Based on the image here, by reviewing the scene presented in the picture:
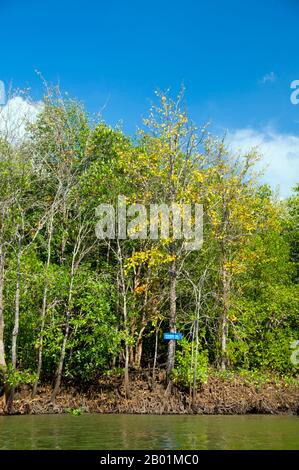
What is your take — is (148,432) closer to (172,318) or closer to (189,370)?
(189,370)

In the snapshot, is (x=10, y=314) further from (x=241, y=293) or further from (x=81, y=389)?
(x=241, y=293)

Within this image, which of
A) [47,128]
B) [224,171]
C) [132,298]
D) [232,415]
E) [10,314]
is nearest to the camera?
[232,415]

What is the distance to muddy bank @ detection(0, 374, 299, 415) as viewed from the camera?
23.3 metres

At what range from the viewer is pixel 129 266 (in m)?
25.1

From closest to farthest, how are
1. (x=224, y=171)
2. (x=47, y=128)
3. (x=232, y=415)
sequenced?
(x=232, y=415) < (x=224, y=171) < (x=47, y=128)

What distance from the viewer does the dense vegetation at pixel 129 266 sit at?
24.4 metres

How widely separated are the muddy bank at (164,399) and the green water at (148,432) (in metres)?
1.38

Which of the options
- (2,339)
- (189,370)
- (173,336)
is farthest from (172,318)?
(2,339)

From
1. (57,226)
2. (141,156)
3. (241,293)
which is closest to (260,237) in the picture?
(241,293)

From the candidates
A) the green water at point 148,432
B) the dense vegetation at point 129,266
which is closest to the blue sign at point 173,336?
the dense vegetation at point 129,266

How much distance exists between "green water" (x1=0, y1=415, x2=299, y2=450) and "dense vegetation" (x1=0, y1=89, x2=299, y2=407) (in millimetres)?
3257

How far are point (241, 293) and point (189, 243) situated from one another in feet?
13.8

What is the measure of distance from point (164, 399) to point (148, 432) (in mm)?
7015

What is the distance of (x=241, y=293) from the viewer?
95.1 feet
